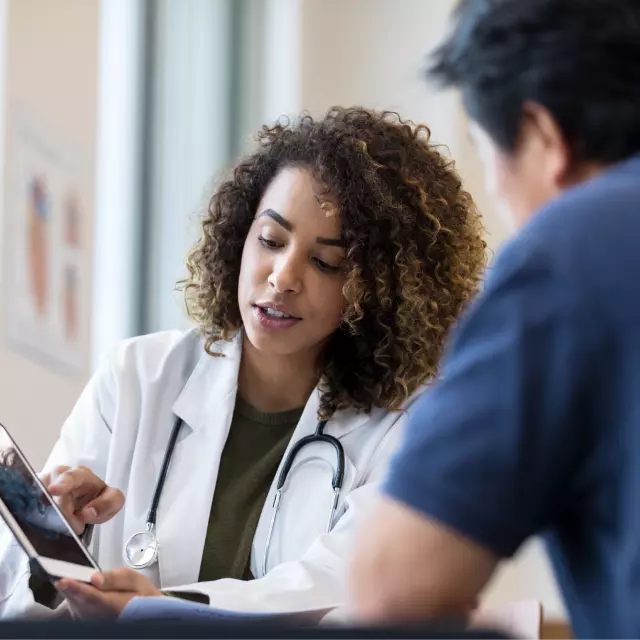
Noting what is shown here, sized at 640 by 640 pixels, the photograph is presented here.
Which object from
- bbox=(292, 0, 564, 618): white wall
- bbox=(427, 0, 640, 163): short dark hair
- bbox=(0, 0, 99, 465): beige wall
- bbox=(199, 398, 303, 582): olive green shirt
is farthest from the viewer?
bbox=(292, 0, 564, 618): white wall

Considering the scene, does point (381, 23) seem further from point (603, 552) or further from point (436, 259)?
point (603, 552)

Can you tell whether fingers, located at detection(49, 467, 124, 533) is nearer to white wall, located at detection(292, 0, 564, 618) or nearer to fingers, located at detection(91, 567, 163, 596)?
fingers, located at detection(91, 567, 163, 596)

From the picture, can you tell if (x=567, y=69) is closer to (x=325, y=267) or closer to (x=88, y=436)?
(x=325, y=267)

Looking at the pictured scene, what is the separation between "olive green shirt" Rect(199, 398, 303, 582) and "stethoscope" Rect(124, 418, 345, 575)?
1.6 inches

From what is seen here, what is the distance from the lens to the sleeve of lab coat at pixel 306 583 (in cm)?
141

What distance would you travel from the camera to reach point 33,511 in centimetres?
133

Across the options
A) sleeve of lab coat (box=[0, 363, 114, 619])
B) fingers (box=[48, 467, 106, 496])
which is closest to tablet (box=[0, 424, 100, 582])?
fingers (box=[48, 467, 106, 496])

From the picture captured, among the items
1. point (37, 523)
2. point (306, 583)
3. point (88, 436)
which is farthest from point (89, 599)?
point (88, 436)

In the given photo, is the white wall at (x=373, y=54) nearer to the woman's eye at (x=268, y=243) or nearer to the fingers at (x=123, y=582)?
the woman's eye at (x=268, y=243)

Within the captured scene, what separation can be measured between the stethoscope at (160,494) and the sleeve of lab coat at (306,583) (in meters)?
0.05

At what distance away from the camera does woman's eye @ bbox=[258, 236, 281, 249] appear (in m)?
1.76

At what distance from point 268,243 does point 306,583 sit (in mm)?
537

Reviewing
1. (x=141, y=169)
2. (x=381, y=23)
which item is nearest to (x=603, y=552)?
(x=141, y=169)

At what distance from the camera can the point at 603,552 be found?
2.45 feet
